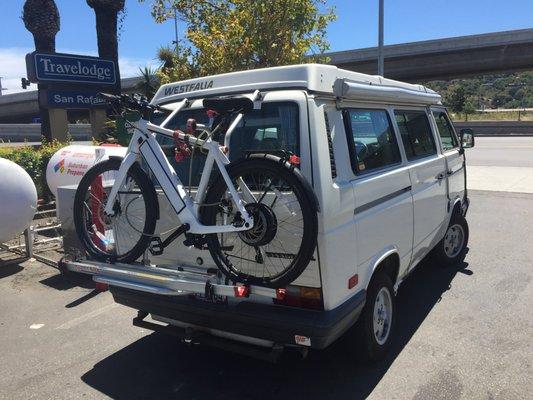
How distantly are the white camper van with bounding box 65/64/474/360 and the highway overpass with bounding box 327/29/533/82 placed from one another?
133 feet

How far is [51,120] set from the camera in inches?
527

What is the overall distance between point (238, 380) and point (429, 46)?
151ft

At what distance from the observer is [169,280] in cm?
320

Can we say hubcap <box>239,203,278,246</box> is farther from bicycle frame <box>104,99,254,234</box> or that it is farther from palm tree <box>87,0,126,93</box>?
Answer: palm tree <box>87,0,126,93</box>

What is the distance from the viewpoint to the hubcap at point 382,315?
3738 mm

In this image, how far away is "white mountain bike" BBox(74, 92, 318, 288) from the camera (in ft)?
9.72

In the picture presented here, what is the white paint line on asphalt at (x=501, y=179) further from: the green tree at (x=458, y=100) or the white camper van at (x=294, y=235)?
the green tree at (x=458, y=100)

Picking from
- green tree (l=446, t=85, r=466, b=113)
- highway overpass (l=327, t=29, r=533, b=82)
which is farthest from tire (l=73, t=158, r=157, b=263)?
green tree (l=446, t=85, r=466, b=113)

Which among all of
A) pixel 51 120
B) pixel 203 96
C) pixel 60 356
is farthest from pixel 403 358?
pixel 51 120

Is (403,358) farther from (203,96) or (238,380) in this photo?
(203,96)

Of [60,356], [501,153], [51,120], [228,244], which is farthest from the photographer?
[501,153]

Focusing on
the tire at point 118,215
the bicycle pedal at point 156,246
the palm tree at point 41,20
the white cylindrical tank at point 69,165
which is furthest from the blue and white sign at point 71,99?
the bicycle pedal at point 156,246

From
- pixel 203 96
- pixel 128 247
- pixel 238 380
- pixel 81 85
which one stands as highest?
pixel 81 85

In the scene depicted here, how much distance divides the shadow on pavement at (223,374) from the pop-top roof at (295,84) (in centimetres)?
197
